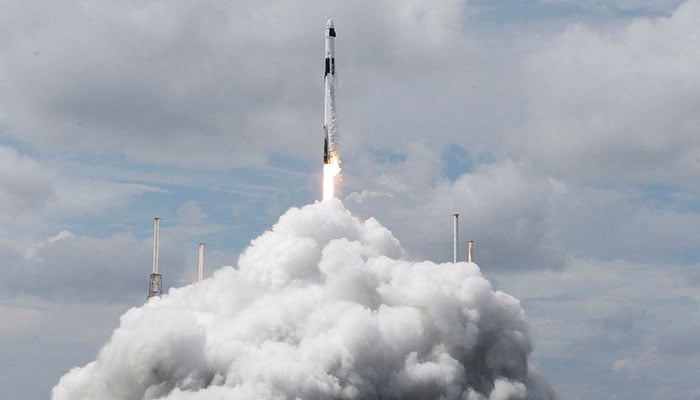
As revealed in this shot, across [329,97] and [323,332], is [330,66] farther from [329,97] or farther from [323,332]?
[323,332]

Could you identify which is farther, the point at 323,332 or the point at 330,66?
the point at 330,66

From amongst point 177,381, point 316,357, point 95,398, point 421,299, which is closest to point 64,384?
point 95,398

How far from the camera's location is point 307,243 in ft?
353

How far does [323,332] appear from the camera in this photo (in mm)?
104500

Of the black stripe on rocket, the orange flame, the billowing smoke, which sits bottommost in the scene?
the billowing smoke

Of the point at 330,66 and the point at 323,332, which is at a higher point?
the point at 330,66

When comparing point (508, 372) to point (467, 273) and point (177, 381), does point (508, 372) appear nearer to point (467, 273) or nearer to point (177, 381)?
point (467, 273)

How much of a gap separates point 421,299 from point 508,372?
1139cm

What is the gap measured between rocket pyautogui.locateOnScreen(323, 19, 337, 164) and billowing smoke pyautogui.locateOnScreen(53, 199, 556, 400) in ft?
17.6

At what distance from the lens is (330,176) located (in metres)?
113

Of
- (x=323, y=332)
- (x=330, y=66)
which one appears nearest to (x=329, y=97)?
→ (x=330, y=66)

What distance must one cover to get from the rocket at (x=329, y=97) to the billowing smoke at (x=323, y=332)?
17.6ft

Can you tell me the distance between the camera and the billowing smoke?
100 m

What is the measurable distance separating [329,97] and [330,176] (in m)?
7.38
